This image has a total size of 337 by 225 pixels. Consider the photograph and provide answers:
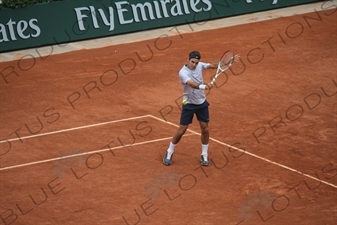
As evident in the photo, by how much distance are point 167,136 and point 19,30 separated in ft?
26.9

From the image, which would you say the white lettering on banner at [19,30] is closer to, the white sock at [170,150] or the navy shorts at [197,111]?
the white sock at [170,150]

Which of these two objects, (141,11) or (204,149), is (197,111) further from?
(141,11)

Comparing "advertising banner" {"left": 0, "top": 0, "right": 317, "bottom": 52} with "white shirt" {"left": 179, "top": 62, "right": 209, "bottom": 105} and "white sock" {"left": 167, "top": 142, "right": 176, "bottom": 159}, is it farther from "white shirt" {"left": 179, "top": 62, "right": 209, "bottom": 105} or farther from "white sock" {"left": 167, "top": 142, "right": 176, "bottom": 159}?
"white shirt" {"left": 179, "top": 62, "right": 209, "bottom": 105}

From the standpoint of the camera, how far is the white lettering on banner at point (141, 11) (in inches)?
915

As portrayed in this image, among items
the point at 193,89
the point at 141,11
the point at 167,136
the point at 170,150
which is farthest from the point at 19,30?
the point at 193,89

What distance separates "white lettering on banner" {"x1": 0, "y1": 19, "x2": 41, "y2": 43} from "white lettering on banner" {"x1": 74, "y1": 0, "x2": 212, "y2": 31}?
138 cm

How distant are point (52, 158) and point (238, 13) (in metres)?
11.7

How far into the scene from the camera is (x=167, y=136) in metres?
16.5

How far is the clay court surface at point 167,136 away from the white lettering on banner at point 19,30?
1047 millimetres

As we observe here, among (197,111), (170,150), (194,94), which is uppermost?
(194,94)

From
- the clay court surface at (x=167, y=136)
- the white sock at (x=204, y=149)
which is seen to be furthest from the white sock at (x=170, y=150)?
the white sock at (x=204, y=149)

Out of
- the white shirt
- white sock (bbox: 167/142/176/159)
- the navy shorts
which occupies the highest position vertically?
the white shirt

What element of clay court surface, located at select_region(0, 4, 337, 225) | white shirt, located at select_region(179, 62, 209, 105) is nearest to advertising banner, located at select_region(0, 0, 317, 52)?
clay court surface, located at select_region(0, 4, 337, 225)

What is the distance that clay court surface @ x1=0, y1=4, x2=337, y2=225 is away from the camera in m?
13.5
